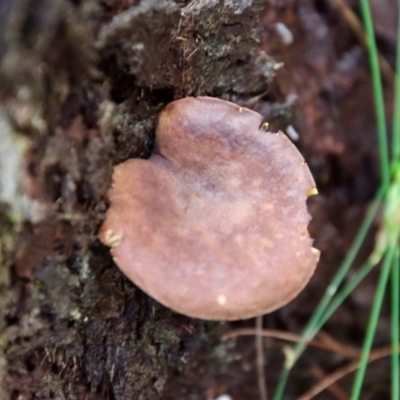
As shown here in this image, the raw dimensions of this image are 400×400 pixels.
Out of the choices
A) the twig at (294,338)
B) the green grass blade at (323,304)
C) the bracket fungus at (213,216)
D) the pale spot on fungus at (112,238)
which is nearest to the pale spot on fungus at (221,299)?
the bracket fungus at (213,216)

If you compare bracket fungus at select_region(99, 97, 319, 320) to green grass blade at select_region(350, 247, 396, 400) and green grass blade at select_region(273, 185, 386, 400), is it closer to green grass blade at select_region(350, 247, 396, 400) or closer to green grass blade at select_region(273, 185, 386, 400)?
green grass blade at select_region(350, 247, 396, 400)

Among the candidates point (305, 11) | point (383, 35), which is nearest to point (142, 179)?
point (305, 11)

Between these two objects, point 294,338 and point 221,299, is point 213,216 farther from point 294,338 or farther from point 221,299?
point 294,338

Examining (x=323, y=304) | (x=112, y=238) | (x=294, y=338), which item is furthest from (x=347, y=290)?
(x=112, y=238)

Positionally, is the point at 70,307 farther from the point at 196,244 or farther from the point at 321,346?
the point at 321,346

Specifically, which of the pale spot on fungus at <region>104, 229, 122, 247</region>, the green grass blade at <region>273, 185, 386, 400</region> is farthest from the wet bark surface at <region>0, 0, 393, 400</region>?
the green grass blade at <region>273, 185, 386, 400</region>

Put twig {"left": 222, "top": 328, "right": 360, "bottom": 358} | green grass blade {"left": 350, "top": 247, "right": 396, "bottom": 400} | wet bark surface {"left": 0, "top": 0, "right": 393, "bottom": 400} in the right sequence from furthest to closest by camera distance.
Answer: twig {"left": 222, "top": 328, "right": 360, "bottom": 358} < green grass blade {"left": 350, "top": 247, "right": 396, "bottom": 400} < wet bark surface {"left": 0, "top": 0, "right": 393, "bottom": 400}
